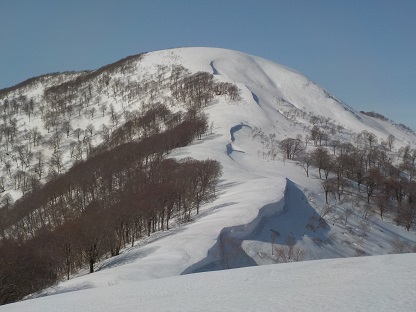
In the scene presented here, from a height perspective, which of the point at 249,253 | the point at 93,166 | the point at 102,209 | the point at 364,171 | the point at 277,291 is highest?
the point at 93,166

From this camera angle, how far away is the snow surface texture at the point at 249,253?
9.20 m

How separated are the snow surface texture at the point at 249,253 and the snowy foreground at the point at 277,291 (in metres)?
0.03

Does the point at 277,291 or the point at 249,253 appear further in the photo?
the point at 249,253

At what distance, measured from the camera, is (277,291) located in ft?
31.5

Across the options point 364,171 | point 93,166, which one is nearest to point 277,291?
point 364,171

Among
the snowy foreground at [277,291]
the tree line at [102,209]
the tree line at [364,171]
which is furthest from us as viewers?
the tree line at [364,171]

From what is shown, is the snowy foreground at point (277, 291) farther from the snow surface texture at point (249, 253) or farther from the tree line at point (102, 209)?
the tree line at point (102, 209)

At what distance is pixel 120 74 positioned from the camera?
157000mm

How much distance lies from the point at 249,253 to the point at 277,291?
863 inches

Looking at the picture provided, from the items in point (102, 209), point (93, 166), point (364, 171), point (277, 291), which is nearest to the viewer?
point (277, 291)

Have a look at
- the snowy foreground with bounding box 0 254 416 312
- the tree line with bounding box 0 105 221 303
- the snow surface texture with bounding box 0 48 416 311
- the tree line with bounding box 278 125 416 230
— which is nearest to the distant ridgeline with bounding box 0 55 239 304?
the tree line with bounding box 0 105 221 303

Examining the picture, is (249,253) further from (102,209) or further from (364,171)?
(364,171)

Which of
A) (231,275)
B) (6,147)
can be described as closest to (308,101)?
(6,147)

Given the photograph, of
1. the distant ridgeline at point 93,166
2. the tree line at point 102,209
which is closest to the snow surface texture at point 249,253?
the tree line at point 102,209
